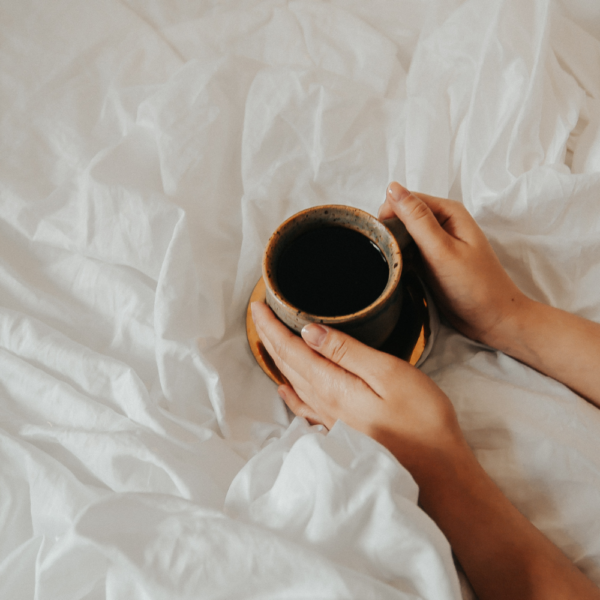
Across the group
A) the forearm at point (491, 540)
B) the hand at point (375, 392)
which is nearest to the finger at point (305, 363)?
the hand at point (375, 392)

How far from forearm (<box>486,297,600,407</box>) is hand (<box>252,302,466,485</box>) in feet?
0.54

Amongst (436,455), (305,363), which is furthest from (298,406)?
(436,455)

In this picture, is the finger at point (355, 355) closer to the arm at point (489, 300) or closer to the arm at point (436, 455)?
the arm at point (436, 455)

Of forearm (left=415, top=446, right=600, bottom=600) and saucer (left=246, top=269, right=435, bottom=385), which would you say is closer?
forearm (left=415, top=446, right=600, bottom=600)

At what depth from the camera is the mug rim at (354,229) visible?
0.51 meters

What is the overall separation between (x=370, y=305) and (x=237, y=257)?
0.89 ft

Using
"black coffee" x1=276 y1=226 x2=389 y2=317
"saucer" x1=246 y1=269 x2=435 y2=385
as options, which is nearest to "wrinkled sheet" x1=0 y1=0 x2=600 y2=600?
"saucer" x1=246 y1=269 x2=435 y2=385

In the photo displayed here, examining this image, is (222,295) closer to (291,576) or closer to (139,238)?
(139,238)

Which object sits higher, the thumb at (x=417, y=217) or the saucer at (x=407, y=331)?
the thumb at (x=417, y=217)

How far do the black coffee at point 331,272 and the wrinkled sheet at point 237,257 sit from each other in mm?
130

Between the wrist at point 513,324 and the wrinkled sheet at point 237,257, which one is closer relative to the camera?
the wrinkled sheet at point 237,257

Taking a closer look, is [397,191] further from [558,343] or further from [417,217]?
[558,343]

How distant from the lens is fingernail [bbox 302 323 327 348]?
1.70 feet

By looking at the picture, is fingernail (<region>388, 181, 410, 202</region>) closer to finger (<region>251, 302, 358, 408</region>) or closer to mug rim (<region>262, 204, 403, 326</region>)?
mug rim (<region>262, 204, 403, 326</region>)
